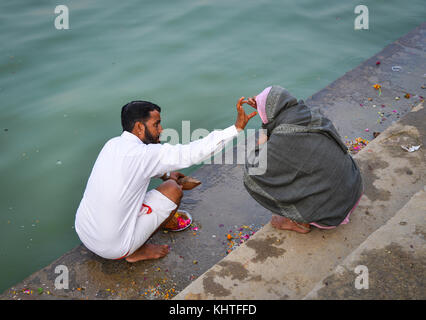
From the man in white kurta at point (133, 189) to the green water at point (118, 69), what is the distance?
109 centimetres

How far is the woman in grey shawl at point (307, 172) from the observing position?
2746 millimetres

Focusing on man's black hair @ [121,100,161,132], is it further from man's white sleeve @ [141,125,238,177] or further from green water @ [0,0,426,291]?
green water @ [0,0,426,291]

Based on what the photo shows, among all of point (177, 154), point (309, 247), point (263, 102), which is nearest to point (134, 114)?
point (177, 154)

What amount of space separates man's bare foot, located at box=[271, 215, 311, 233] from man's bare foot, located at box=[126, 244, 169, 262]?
91cm

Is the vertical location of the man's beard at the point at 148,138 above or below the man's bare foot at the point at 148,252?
above

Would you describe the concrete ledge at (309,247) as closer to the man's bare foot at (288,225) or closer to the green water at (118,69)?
the man's bare foot at (288,225)

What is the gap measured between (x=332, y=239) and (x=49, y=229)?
9.03ft

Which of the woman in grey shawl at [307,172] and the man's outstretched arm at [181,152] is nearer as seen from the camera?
the woman in grey shawl at [307,172]

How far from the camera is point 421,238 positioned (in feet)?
7.75

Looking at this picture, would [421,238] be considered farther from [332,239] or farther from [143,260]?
[143,260]

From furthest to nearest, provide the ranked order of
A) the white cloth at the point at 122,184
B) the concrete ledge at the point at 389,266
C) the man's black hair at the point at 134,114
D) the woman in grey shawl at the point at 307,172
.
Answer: the man's black hair at the point at 134,114 < the white cloth at the point at 122,184 < the woman in grey shawl at the point at 307,172 < the concrete ledge at the point at 389,266

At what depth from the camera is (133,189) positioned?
2971 millimetres

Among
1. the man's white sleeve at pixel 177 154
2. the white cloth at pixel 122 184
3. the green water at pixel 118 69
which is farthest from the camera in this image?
the green water at pixel 118 69

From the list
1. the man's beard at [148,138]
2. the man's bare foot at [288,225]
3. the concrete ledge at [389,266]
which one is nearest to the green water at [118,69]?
the man's beard at [148,138]
